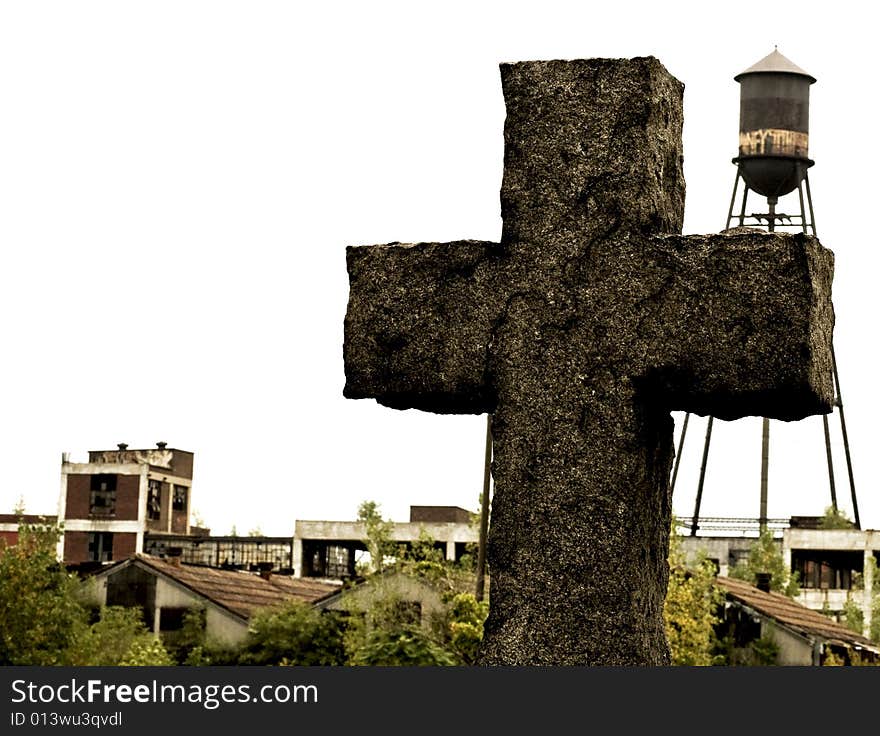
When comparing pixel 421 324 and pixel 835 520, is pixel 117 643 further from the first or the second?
pixel 421 324

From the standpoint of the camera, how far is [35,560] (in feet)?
147

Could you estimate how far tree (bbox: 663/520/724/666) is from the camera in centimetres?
4219

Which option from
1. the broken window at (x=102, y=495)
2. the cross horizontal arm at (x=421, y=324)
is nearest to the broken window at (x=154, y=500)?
the broken window at (x=102, y=495)

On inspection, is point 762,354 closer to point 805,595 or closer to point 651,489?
point 651,489

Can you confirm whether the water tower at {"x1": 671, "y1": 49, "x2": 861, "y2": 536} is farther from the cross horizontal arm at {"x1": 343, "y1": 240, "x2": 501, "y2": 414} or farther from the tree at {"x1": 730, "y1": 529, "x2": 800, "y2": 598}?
the cross horizontal arm at {"x1": 343, "y1": 240, "x2": 501, "y2": 414}

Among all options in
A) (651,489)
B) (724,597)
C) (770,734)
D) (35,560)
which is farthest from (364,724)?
(724,597)

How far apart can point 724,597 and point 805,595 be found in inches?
798

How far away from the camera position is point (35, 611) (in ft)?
141

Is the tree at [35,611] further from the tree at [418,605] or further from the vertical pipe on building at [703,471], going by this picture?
the vertical pipe on building at [703,471]

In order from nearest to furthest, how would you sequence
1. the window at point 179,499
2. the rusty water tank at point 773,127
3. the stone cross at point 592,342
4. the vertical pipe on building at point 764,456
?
the stone cross at point 592,342, the rusty water tank at point 773,127, the vertical pipe on building at point 764,456, the window at point 179,499

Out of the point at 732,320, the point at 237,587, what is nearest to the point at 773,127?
the point at 237,587

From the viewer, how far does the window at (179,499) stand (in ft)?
295

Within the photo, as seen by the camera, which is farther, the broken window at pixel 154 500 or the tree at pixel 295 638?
the broken window at pixel 154 500

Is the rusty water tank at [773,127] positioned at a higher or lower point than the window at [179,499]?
higher
